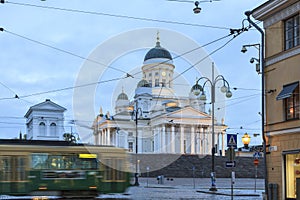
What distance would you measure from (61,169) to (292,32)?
12.4 metres

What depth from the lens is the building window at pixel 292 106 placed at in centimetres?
2172

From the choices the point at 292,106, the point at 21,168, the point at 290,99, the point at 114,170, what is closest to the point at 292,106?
the point at 292,106

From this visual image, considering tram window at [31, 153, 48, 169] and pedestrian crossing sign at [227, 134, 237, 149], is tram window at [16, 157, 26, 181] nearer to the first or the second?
tram window at [31, 153, 48, 169]

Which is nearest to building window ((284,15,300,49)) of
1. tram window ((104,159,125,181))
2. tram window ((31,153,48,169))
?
tram window ((104,159,125,181))

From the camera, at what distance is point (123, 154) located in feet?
81.0

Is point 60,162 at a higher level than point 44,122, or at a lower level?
lower

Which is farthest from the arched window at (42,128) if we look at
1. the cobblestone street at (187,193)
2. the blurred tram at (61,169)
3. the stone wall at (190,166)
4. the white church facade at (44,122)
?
the blurred tram at (61,169)

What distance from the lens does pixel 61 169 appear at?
2362 cm

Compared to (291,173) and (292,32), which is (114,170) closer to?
(291,173)

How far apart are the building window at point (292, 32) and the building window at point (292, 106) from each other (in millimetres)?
2197

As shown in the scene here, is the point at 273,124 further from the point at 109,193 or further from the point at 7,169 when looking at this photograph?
the point at 7,169

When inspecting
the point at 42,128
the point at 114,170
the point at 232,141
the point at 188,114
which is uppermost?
the point at 188,114

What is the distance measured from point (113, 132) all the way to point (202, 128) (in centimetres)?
2215

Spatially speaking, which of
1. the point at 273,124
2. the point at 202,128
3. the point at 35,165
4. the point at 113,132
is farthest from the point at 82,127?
the point at 202,128
